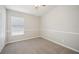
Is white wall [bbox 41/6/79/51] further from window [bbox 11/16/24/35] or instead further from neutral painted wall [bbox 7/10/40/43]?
window [bbox 11/16/24/35]

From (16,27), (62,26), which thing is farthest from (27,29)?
(62,26)

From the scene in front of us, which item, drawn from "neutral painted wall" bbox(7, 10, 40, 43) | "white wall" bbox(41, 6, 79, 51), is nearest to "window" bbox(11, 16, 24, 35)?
"neutral painted wall" bbox(7, 10, 40, 43)

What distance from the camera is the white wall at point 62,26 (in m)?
1.64

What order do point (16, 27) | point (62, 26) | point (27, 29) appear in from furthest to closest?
1. point (62, 26)
2. point (27, 29)
3. point (16, 27)

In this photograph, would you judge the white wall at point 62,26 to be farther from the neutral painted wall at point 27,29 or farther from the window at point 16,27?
the window at point 16,27

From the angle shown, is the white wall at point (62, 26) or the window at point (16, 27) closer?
the window at point (16, 27)

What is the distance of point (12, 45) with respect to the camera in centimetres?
159

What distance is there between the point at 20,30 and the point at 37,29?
1.38 feet

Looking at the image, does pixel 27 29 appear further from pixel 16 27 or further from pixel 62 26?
pixel 62 26

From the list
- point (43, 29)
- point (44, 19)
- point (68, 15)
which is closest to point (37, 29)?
point (43, 29)

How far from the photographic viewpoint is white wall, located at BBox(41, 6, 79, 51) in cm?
164

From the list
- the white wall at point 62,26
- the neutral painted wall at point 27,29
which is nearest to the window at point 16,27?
the neutral painted wall at point 27,29

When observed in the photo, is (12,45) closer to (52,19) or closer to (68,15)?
(52,19)

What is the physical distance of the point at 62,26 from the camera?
214 centimetres
